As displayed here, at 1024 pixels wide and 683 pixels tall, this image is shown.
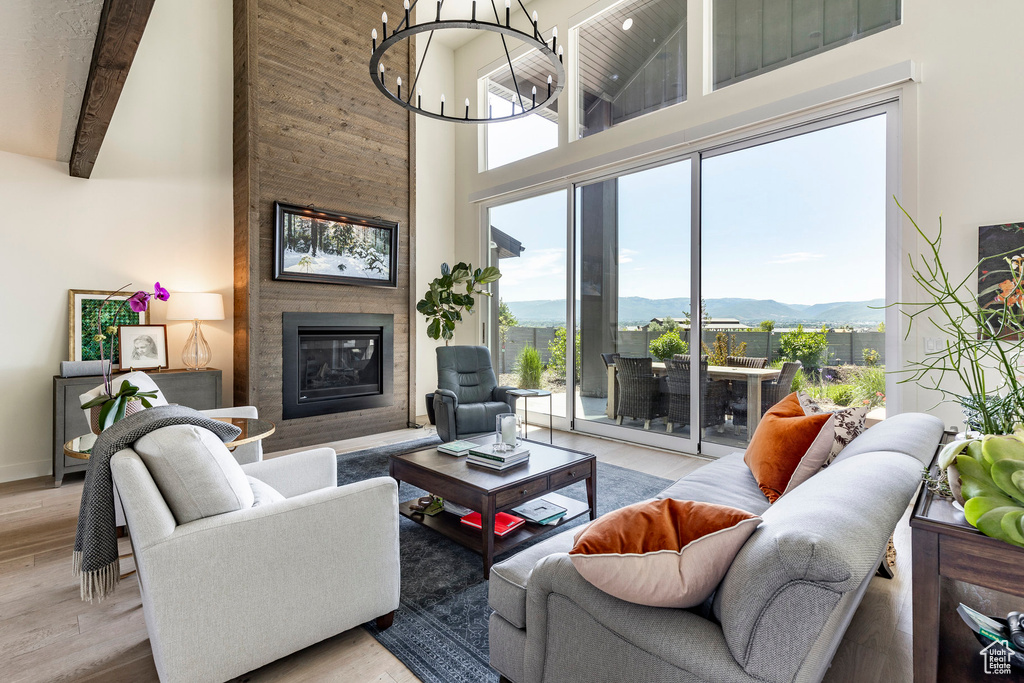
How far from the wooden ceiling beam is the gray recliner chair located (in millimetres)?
2726

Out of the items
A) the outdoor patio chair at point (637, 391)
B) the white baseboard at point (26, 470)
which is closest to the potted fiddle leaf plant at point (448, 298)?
the outdoor patio chair at point (637, 391)

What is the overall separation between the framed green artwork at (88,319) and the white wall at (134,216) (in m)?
0.08

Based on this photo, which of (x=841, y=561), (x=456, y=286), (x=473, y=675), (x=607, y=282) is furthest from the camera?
(x=456, y=286)

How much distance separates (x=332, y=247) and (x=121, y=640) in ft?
12.0

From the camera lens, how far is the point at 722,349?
4.03 meters

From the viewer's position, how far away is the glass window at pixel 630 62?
435 centimetres

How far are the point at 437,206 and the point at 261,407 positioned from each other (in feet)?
10.5

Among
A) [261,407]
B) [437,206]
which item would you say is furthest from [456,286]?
[261,407]

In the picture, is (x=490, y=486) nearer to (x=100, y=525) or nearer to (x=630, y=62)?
(x=100, y=525)

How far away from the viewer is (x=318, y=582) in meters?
1.61

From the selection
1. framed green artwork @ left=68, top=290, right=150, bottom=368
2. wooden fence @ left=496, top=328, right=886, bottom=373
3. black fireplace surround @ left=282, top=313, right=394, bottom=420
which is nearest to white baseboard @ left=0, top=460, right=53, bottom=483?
framed green artwork @ left=68, top=290, right=150, bottom=368

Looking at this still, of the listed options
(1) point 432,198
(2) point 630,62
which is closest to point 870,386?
(2) point 630,62

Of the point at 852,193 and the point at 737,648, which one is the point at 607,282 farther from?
the point at 737,648

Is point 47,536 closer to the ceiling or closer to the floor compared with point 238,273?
closer to the floor
